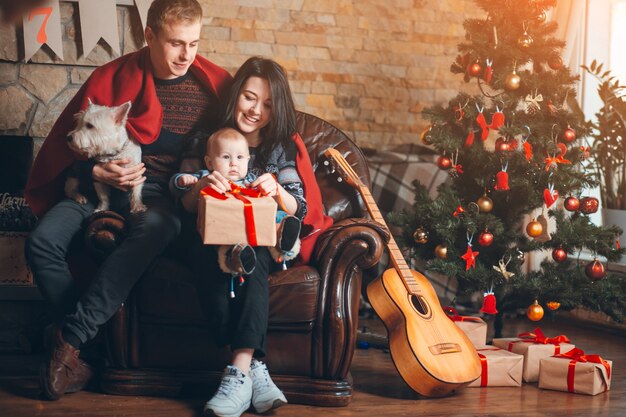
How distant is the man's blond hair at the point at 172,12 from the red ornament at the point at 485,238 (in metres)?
1.52

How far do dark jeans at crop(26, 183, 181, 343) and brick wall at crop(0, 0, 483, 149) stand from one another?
176 cm

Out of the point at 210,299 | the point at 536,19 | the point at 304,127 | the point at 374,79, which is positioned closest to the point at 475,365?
the point at 210,299

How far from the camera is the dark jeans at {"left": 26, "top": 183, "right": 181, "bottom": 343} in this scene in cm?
255

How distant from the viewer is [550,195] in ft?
11.4

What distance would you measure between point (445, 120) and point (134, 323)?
1785mm

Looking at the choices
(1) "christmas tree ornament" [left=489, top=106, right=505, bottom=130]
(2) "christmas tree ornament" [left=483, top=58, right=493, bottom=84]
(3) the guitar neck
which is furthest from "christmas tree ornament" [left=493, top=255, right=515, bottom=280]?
(2) "christmas tree ornament" [left=483, top=58, right=493, bottom=84]

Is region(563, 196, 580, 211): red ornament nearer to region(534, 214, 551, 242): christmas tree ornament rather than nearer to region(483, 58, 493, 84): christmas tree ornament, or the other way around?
region(534, 214, 551, 242): christmas tree ornament

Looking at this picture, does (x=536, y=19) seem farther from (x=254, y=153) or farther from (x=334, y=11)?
(x=254, y=153)

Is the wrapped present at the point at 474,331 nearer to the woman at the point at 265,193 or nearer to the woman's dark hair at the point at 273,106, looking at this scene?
the woman at the point at 265,193

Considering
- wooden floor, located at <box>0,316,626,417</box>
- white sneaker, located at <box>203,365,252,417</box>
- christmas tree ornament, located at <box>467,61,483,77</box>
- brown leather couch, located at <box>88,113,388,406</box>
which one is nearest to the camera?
white sneaker, located at <box>203,365,252,417</box>

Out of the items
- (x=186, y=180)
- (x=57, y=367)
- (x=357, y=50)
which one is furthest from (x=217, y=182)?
(x=357, y=50)

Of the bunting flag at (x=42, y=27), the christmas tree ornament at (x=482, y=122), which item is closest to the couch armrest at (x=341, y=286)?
the christmas tree ornament at (x=482, y=122)

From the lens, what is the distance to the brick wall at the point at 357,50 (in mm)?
4387

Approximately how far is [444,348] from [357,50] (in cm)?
233
